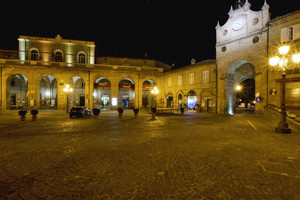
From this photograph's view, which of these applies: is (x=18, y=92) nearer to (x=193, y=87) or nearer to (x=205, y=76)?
(x=193, y=87)

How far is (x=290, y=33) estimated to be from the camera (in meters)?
15.9

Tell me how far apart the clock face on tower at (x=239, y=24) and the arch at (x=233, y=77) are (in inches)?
187

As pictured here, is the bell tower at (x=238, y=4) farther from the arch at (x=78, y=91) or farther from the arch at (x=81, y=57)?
the arch at (x=78, y=91)

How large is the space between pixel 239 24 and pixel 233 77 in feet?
23.3

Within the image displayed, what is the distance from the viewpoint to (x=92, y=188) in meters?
3.50

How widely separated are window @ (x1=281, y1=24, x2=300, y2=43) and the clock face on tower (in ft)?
15.9

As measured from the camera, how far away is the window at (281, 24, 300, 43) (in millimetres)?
15295

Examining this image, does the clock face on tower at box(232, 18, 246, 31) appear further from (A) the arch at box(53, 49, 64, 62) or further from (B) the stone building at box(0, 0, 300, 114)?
(A) the arch at box(53, 49, 64, 62)

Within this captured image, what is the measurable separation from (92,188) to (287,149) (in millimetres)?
7262

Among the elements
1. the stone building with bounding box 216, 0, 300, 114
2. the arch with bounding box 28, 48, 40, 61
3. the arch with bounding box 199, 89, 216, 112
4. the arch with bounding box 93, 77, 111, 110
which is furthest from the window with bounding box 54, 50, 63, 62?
the stone building with bounding box 216, 0, 300, 114

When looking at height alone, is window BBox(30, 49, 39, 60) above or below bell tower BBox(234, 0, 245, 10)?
below

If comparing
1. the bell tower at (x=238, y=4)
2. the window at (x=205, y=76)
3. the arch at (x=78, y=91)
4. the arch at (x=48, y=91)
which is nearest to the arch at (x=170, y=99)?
the window at (x=205, y=76)

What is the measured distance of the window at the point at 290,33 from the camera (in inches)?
602

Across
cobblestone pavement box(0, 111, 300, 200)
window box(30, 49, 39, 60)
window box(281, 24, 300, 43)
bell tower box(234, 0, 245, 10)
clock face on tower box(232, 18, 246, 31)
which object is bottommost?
cobblestone pavement box(0, 111, 300, 200)
